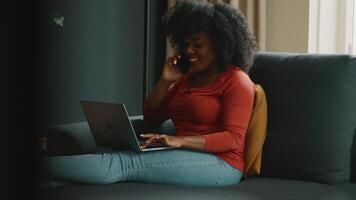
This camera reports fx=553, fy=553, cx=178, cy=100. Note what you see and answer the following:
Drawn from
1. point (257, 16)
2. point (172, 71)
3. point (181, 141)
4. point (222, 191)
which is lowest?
point (222, 191)

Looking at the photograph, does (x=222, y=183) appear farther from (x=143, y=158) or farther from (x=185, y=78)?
(x=185, y=78)

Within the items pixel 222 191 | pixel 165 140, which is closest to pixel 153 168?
pixel 165 140

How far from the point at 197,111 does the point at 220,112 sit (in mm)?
77

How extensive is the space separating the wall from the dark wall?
0.60 metres

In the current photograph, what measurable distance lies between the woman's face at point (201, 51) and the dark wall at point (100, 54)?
1.01m

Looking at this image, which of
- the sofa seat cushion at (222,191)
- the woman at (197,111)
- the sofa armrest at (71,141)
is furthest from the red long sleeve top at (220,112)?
the sofa armrest at (71,141)

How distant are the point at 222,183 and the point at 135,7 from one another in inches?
67.4

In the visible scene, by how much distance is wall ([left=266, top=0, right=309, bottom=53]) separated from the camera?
2.88 meters

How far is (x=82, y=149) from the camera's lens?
79.0 inches

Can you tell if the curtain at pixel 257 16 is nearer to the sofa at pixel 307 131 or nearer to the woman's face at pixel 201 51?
the sofa at pixel 307 131

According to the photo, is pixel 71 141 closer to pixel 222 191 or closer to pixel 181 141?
pixel 181 141

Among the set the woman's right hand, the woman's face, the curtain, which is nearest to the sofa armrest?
the woman's right hand

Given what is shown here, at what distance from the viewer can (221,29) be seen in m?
1.92

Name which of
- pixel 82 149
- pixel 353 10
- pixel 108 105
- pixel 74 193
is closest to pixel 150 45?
pixel 353 10
